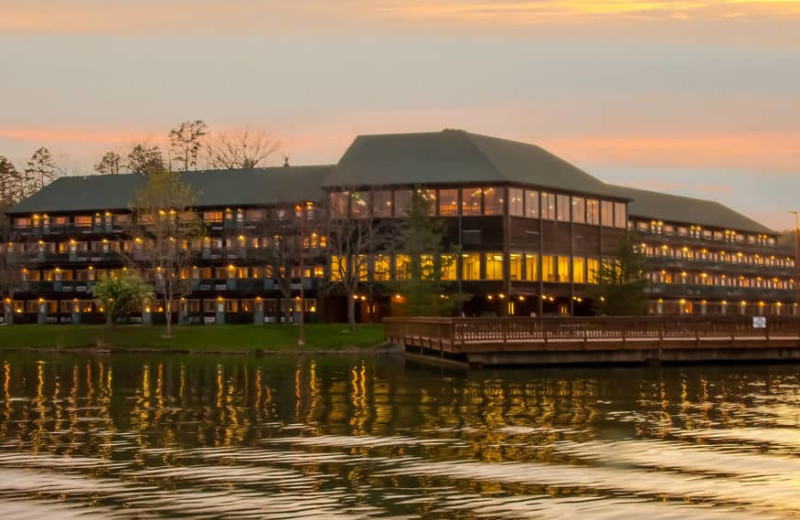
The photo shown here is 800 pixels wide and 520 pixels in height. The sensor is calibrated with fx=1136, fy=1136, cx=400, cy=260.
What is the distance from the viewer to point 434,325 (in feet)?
249

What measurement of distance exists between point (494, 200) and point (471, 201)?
2427 millimetres

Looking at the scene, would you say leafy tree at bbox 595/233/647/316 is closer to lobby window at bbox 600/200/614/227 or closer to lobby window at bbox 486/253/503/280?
lobby window at bbox 486/253/503/280

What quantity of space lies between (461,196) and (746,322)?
154ft

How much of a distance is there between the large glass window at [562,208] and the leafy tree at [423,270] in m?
20.2

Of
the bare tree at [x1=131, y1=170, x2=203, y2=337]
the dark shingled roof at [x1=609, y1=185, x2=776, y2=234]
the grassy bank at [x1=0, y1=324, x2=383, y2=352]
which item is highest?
the dark shingled roof at [x1=609, y1=185, x2=776, y2=234]

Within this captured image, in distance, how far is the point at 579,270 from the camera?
12231cm

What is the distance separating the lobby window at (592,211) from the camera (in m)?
126

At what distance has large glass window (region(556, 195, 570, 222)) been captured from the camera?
122 metres

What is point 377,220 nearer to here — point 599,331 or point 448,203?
point 448,203

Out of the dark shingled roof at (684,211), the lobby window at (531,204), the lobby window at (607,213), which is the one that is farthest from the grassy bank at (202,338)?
the dark shingled roof at (684,211)

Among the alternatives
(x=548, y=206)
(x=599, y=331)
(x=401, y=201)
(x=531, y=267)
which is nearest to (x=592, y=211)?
(x=548, y=206)

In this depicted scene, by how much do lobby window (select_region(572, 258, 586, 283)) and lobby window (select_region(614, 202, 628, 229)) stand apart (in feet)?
28.4

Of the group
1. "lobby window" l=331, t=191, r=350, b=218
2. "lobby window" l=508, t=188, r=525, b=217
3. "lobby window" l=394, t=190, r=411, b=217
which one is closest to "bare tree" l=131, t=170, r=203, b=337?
"lobby window" l=331, t=191, r=350, b=218

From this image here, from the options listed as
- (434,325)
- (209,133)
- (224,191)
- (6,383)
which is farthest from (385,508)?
(209,133)
